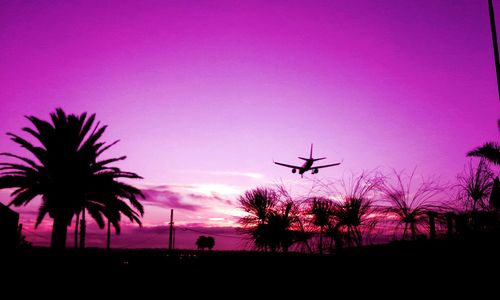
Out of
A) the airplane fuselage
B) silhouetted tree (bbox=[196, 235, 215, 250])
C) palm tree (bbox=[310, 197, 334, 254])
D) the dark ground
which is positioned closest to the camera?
the dark ground

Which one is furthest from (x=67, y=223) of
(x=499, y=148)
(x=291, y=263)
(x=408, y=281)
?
(x=499, y=148)

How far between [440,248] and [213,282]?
456cm

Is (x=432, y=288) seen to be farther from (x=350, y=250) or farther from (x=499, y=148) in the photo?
(x=499, y=148)

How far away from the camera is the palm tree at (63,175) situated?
72.1 ft

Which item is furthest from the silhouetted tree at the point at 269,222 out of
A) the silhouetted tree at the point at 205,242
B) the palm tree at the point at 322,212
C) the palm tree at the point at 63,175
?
the silhouetted tree at the point at 205,242

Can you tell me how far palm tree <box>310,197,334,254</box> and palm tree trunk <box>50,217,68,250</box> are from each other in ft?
56.7

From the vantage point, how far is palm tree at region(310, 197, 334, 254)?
445 inches

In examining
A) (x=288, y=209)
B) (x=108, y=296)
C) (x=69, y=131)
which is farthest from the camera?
(x=69, y=131)

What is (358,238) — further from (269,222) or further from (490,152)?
(490,152)

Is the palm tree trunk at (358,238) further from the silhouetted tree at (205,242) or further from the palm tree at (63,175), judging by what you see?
the silhouetted tree at (205,242)

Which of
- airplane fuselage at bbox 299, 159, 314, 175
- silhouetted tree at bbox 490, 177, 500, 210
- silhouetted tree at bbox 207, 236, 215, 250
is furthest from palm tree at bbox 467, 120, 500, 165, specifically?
silhouetted tree at bbox 207, 236, 215, 250

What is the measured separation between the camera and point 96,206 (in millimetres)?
24562

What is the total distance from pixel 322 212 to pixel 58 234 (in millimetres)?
17672

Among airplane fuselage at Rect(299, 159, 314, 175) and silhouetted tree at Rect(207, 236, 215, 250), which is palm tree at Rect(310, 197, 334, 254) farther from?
silhouetted tree at Rect(207, 236, 215, 250)
